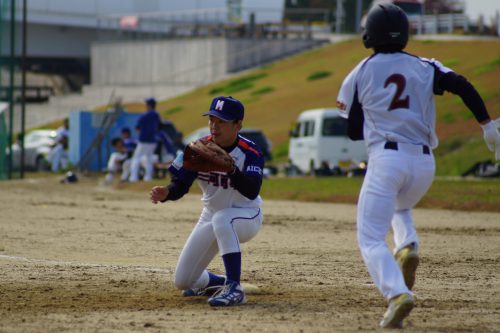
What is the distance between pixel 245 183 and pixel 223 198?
16.7 inches

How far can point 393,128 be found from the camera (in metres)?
7.51

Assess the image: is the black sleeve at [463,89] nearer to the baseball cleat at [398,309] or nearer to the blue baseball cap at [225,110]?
the baseball cleat at [398,309]

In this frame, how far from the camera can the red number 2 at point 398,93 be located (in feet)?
24.7

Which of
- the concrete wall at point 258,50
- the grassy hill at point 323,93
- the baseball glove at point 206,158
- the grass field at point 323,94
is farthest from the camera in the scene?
the concrete wall at point 258,50

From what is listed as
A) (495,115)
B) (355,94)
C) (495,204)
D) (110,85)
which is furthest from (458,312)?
(110,85)

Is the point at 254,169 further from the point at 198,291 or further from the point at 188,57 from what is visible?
the point at 188,57

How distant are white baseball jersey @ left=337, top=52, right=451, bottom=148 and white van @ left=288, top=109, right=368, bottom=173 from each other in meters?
23.8

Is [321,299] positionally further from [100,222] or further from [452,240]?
[100,222]

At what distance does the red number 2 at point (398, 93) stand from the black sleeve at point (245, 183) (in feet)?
4.50

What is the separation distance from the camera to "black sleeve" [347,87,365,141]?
768 cm

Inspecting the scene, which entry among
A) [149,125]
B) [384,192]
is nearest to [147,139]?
[149,125]

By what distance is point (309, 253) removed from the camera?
12.9 m

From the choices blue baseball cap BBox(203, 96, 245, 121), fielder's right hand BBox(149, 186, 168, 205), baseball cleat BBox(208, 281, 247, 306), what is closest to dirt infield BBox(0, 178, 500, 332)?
baseball cleat BBox(208, 281, 247, 306)

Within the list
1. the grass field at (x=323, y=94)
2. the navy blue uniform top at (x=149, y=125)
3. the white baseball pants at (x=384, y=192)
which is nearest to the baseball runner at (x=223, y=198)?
the white baseball pants at (x=384, y=192)
